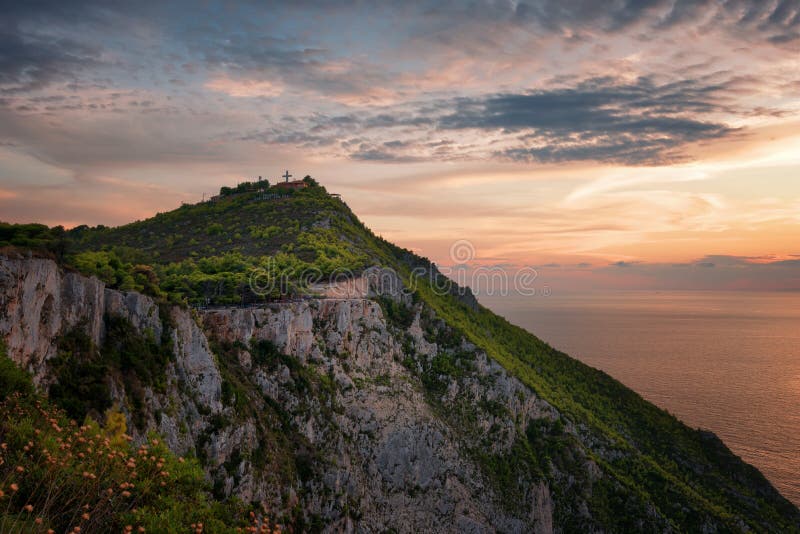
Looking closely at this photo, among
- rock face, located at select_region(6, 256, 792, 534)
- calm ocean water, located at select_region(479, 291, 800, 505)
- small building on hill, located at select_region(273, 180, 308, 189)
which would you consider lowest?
calm ocean water, located at select_region(479, 291, 800, 505)

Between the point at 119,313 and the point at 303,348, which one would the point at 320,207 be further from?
the point at 119,313

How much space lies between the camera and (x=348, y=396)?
42.3 meters

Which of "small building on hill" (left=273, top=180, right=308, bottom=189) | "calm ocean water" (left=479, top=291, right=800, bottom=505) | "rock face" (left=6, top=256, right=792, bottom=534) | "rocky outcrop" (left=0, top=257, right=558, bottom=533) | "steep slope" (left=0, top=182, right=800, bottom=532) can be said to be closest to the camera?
"rocky outcrop" (left=0, top=257, right=558, bottom=533)

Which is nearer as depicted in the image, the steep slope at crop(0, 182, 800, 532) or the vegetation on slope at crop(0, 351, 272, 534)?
the vegetation on slope at crop(0, 351, 272, 534)

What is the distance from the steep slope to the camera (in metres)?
23.1

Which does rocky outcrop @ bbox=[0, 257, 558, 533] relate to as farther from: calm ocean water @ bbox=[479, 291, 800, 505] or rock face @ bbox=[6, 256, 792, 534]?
calm ocean water @ bbox=[479, 291, 800, 505]

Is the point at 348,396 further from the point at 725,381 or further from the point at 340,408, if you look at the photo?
the point at 725,381

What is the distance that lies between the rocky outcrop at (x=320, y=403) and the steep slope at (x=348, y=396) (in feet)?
0.40

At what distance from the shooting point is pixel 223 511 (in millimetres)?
18000

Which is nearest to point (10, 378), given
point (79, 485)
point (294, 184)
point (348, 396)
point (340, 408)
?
point (79, 485)

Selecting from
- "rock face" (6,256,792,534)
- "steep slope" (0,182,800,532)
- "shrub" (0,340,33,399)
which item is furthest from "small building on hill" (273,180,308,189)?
"shrub" (0,340,33,399)

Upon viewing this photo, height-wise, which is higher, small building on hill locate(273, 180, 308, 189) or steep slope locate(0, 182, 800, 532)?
small building on hill locate(273, 180, 308, 189)

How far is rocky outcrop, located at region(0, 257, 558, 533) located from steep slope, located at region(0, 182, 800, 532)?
121 millimetres

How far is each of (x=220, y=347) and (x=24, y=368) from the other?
56.6ft
